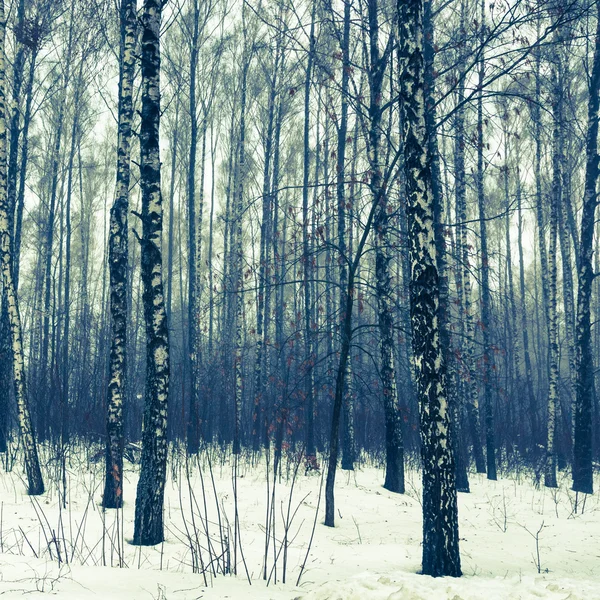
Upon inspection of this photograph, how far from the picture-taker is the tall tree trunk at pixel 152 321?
578cm

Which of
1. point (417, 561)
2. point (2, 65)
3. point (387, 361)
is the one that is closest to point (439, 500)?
point (417, 561)

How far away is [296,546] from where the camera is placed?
628 cm

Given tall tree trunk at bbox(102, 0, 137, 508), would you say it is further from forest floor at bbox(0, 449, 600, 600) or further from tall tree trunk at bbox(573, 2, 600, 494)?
tall tree trunk at bbox(573, 2, 600, 494)

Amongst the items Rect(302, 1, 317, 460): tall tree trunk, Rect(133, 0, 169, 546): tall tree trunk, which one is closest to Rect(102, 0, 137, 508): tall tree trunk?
Rect(133, 0, 169, 546): tall tree trunk

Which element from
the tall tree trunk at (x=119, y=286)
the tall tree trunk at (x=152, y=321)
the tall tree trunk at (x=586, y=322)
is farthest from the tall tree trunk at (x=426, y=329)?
the tall tree trunk at (x=586, y=322)

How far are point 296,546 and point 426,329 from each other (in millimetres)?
2925

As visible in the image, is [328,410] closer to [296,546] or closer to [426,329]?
[296,546]

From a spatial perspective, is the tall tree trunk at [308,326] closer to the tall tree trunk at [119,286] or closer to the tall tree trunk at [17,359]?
the tall tree trunk at [119,286]

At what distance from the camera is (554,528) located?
780 centimetres

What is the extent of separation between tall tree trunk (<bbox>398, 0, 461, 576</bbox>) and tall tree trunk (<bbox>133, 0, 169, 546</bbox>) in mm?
2571

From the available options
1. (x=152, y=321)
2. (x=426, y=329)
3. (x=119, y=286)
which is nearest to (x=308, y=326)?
(x=119, y=286)

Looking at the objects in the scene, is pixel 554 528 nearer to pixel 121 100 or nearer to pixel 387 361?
pixel 387 361

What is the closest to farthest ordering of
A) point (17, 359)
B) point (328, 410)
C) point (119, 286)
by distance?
point (119, 286), point (17, 359), point (328, 410)

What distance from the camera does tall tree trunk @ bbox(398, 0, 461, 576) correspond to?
16.2ft
